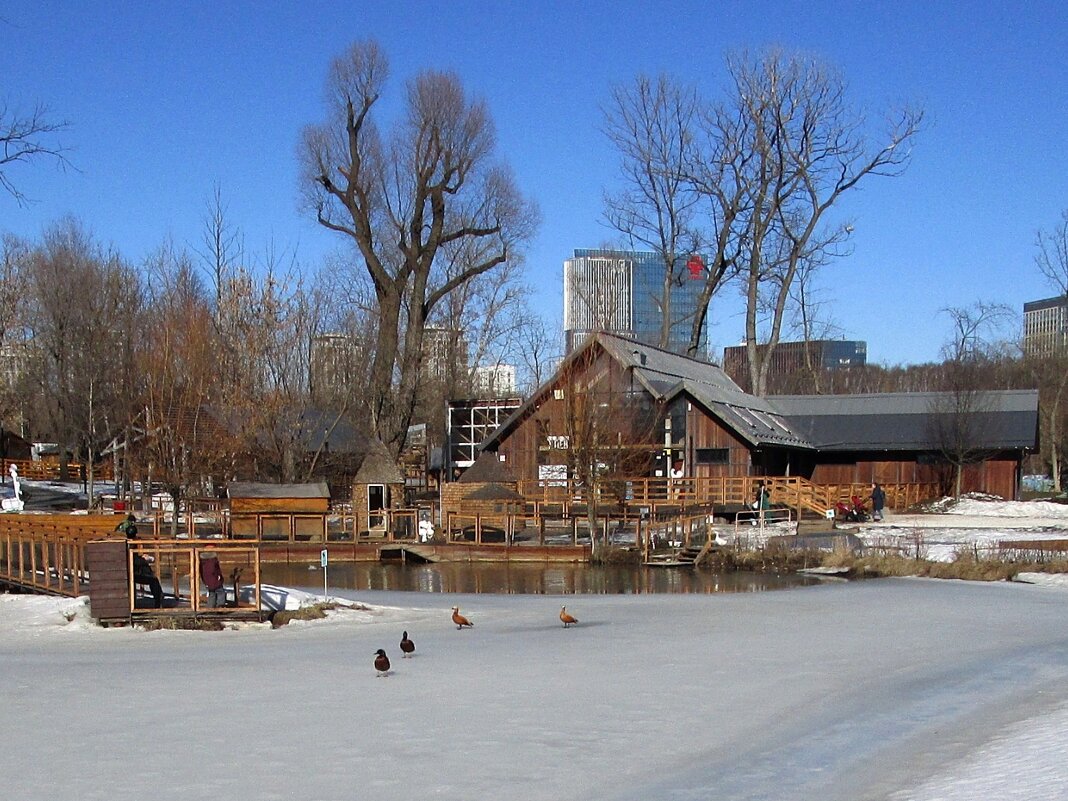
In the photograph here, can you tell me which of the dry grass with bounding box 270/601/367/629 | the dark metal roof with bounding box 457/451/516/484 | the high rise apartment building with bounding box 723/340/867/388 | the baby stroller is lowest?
the dry grass with bounding box 270/601/367/629

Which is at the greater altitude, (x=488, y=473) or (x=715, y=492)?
(x=488, y=473)

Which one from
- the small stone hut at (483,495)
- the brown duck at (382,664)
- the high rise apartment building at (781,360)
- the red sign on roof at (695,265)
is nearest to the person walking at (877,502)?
the small stone hut at (483,495)

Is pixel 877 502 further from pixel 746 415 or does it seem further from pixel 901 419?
pixel 901 419

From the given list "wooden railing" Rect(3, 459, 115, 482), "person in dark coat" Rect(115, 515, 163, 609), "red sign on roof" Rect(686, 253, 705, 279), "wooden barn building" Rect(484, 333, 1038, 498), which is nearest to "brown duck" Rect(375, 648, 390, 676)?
"person in dark coat" Rect(115, 515, 163, 609)

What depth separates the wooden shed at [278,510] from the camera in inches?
1635

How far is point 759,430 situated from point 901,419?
29.1 ft

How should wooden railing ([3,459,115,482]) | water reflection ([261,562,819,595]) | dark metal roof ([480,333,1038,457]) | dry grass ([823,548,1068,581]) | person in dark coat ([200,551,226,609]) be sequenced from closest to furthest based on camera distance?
person in dark coat ([200,551,226,609])
dry grass ([823,548,1068,581])
water reflection ([261,562,819,595])
dark metal roof ([480,333,1038,457])
wooden railing ([3,459,115,482])

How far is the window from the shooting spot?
167 ft

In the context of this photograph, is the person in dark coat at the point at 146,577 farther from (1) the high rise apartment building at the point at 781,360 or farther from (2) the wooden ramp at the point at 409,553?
(1) the high rise apartment building at the point at 781,360

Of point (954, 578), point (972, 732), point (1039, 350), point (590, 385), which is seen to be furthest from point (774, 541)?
point (1039, 350)

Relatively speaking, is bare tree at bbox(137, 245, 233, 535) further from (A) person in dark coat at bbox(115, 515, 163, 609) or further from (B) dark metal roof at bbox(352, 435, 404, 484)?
(A) person in dark coat at bbox(115, 515, 163, 609)

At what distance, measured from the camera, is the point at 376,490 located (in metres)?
44.2

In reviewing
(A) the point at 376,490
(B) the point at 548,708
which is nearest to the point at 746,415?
(A) the point at 376,490

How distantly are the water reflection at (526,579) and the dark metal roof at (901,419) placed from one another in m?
23.1
